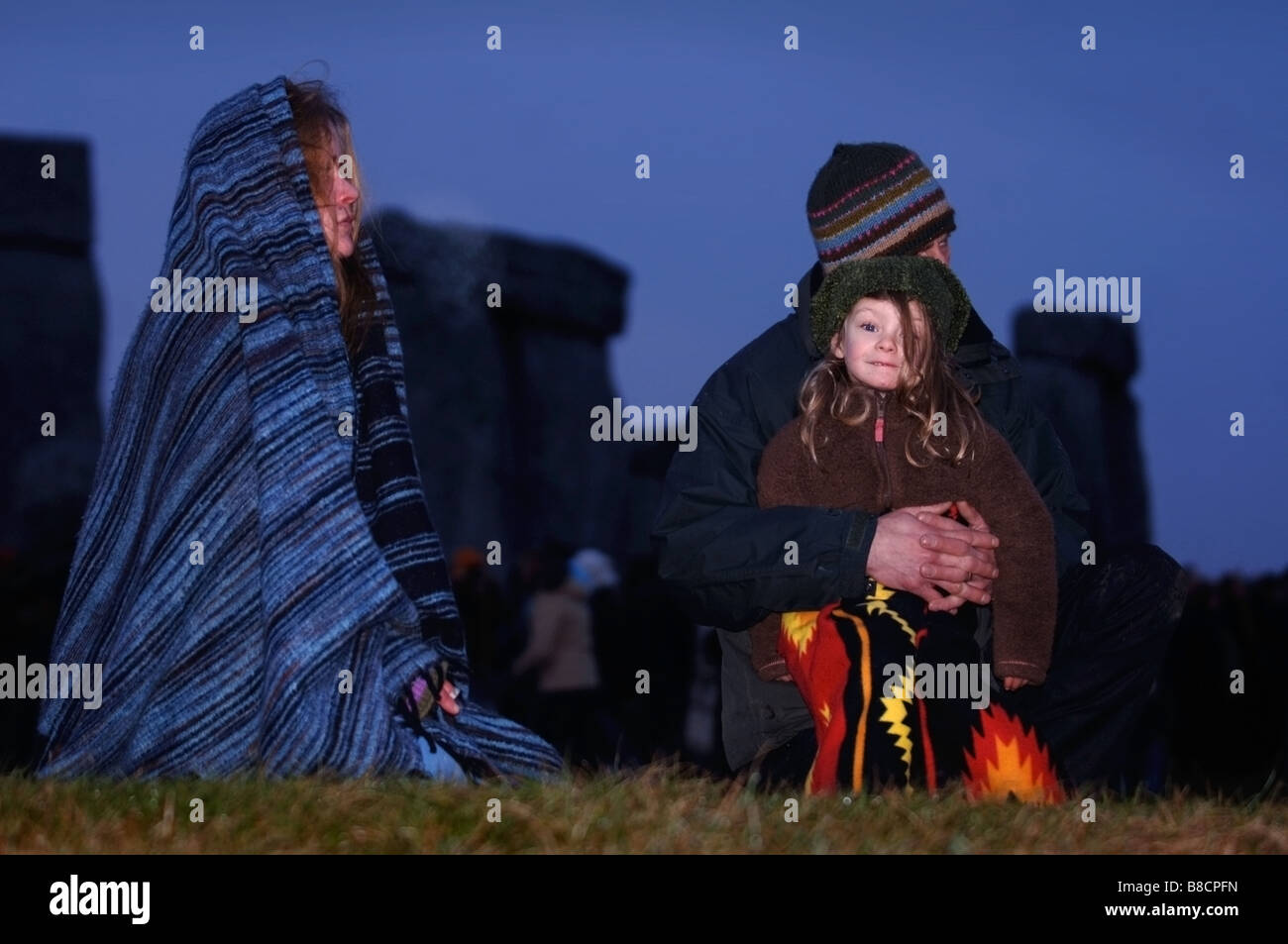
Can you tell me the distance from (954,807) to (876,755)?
0.35m

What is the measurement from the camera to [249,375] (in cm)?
404

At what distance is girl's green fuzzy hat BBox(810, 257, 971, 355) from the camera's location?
4035 millimetres

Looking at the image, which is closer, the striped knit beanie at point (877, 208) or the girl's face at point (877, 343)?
the girl's face at point (877, 343)

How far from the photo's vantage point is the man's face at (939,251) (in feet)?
14.4

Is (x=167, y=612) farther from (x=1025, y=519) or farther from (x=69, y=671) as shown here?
(x=1025, y=519)

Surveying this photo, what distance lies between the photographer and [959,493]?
3.97m

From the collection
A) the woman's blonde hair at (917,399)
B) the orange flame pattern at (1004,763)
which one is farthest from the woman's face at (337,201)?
the orange flame pattern at (1004,763)

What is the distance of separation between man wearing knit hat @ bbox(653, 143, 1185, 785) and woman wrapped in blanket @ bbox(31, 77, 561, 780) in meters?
0.50

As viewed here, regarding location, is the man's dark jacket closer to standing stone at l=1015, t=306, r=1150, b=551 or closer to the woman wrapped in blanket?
the woman wrapped in blanket

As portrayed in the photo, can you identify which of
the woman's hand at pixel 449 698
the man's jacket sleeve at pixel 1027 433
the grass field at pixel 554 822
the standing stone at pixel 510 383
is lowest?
the grass field at pixel 554 822

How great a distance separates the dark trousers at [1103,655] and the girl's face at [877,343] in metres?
0.77

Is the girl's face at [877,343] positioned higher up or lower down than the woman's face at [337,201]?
lower down

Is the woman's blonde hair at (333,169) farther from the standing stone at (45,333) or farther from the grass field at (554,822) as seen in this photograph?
the standing stone at (45,333)
